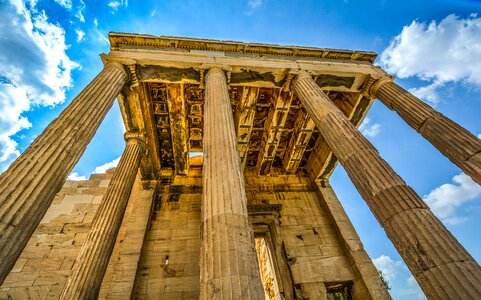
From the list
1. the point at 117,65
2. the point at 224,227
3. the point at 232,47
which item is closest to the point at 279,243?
the point at 224,227

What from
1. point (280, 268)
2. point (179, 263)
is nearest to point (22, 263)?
point (179, 263)

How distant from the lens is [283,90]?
11.1 metres

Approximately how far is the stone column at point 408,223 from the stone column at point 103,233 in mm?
7711

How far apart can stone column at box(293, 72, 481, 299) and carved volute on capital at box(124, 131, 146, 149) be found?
7.97 metres

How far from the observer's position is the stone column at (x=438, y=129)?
21.7 feet

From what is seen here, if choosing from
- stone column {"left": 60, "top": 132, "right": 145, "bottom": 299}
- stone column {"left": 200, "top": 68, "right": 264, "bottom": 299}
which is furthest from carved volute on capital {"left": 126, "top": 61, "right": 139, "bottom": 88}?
stone column {"left": 200, "top": 68, "right": 264, "bottom": 299}

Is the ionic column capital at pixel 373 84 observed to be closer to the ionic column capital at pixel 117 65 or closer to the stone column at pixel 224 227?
the stone column at pixel 224 227

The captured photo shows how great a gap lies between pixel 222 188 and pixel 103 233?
5.54 m

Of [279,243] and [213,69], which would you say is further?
[279,243]

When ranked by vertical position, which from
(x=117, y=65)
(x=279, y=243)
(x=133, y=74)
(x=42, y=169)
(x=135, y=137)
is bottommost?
(x=42, y=169)

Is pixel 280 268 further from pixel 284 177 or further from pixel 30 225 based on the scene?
pixel 30 225

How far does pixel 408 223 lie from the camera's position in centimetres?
503

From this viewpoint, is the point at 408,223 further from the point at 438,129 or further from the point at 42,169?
the point at 42,169

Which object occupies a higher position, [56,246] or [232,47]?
[232,47]
